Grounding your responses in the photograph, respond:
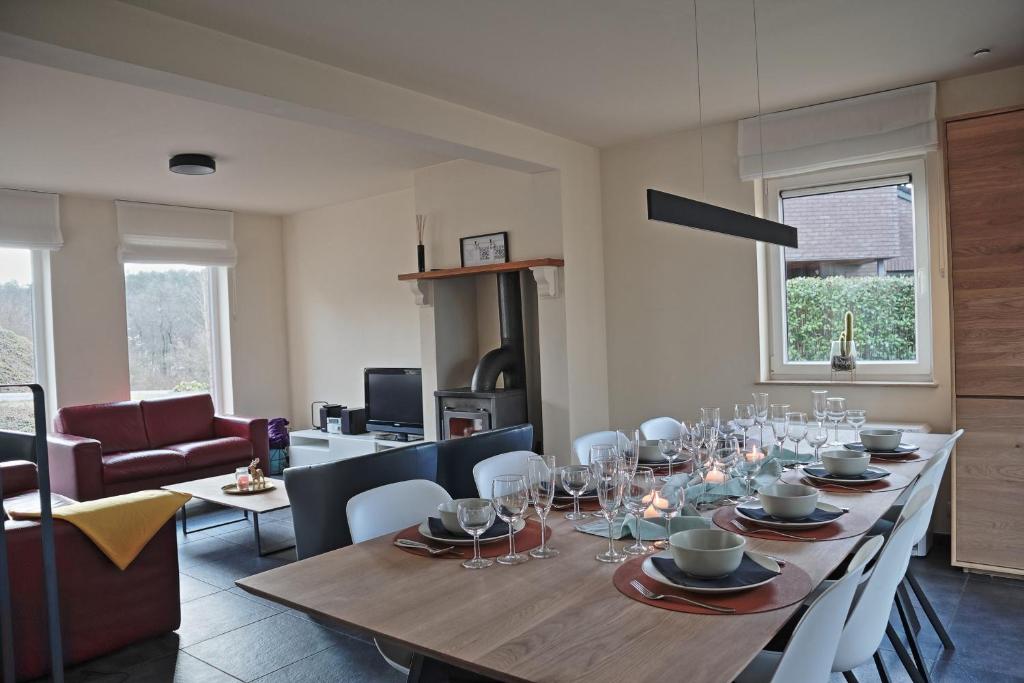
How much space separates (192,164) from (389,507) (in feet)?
11.5

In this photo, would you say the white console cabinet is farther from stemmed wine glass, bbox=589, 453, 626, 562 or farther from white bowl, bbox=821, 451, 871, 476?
stemmed wine glass, bbox=589, 453, 626, 562

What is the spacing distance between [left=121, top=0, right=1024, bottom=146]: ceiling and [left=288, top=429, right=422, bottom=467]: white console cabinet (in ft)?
10.3

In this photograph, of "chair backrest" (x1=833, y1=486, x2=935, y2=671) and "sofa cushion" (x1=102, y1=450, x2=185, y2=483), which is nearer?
"chair backrest" (x1=833, y1=486, x2=935, y2=671)

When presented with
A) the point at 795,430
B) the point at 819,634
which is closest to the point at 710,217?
the point at 795,430

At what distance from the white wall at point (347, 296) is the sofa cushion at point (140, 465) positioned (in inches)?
70.2

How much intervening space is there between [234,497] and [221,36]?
2.62 m

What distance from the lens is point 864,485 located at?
7.84 feet

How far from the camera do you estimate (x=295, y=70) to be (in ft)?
10.4

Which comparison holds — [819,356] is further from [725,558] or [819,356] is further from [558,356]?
[725,558]

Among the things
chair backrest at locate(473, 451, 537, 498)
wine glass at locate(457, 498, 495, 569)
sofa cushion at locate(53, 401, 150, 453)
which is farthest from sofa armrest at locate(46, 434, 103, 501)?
wine glass at locate(457, 498, 495, 569)

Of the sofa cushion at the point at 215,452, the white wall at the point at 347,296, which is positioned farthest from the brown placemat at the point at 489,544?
the white wall at the point at 347,296

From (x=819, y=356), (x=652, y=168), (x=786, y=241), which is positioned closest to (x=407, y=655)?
(x=786, y=241)

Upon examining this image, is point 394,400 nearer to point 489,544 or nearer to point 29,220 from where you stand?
point 29,220

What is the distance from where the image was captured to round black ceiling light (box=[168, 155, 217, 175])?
4.82 metres
